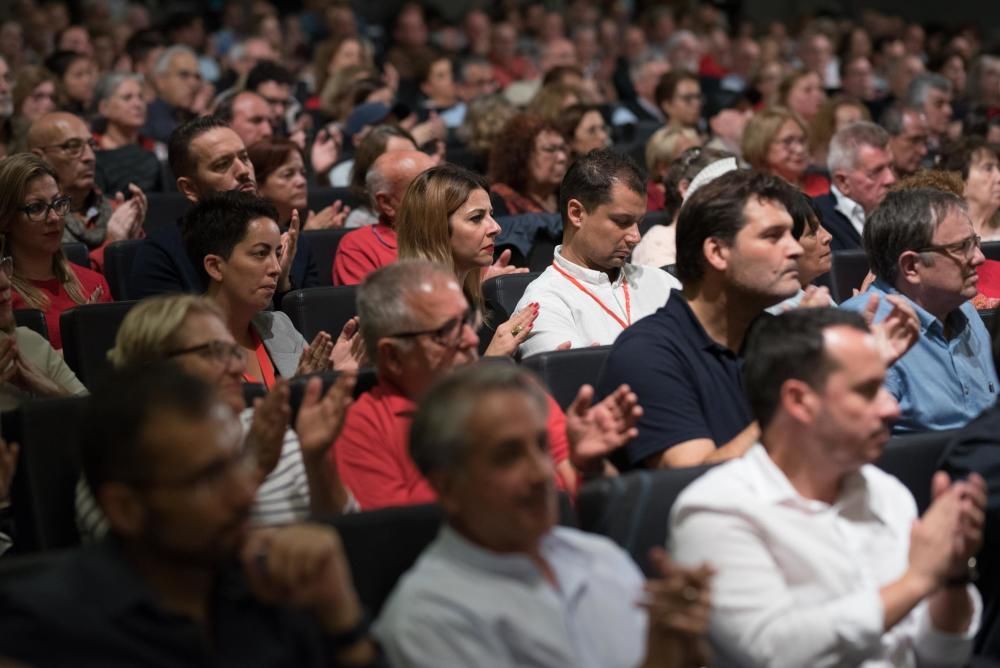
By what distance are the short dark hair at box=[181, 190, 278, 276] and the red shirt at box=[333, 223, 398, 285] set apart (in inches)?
31.7

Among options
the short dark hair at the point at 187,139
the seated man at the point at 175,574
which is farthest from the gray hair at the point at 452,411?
the short dark hair at the point at 187,139

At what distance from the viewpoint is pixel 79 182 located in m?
5.07

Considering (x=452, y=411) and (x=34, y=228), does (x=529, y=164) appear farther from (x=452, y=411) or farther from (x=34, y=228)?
(x=452, y=411)

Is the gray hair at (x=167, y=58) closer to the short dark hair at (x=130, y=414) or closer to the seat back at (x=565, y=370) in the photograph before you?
the seat back at (x=565, y=370)

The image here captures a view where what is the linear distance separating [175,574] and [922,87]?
6.68m

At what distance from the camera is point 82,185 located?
5.08 meters

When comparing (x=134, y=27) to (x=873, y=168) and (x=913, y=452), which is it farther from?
(x=913, y=452)

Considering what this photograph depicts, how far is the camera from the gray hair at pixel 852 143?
5.31 meters

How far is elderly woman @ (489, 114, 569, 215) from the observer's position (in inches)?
215

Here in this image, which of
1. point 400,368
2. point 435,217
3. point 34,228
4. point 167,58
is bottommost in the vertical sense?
point 167,58

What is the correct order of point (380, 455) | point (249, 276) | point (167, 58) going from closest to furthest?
point (380, 455) → point (249, 276) → point (167, 58)

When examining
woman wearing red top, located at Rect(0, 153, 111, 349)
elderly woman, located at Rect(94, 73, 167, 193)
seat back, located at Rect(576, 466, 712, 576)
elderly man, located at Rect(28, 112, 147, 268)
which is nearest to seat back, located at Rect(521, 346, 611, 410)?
seat back, located at Rect(576, 466, 712, 576)

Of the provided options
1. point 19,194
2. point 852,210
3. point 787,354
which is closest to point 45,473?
point 787,354

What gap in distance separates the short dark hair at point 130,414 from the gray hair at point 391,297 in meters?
0.75
